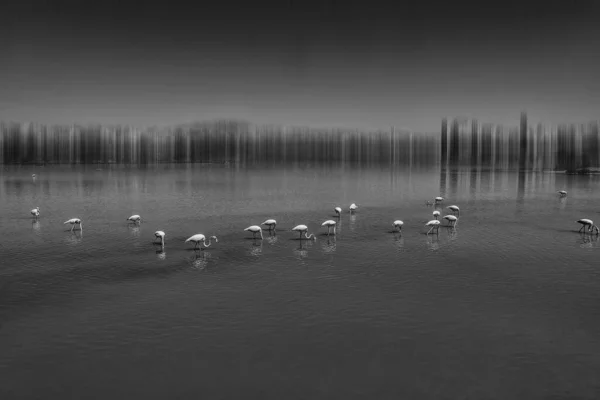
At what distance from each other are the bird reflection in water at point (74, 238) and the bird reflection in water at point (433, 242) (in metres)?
30.2

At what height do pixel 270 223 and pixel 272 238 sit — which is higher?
pixel 270 223

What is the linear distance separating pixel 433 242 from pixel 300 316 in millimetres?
21332

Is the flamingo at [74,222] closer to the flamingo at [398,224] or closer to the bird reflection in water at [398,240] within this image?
the bird reflection in water at [398,240]

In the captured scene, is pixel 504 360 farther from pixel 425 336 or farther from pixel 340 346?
pixel 340 346

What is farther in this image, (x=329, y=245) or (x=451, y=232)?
(x=451, y=232)

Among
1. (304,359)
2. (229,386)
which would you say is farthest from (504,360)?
(229,386)

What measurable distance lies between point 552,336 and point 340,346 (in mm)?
9307

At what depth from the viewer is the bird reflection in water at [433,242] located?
121ft

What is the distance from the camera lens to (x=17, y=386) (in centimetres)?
1498

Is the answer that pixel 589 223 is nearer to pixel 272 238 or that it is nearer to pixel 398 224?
pixel 398 224

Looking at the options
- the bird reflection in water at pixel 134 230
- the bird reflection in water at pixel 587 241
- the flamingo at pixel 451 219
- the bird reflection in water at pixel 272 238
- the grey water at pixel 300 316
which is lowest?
the grey water at pixel 300 316

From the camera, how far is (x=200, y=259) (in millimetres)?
32031

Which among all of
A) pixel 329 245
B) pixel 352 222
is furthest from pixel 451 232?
pixel 329 245

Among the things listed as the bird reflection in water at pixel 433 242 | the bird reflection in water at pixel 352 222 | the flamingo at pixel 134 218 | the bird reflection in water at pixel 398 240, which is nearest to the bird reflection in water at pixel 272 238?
the bird reflection in water at pixel 352 222
